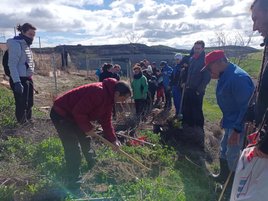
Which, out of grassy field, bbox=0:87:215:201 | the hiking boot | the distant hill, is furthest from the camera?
the distant hill

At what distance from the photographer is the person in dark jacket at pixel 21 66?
5.93 metres

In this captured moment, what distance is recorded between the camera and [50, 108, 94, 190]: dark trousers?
4508 millimetres

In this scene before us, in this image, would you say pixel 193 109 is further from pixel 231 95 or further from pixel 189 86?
pixel 231 95

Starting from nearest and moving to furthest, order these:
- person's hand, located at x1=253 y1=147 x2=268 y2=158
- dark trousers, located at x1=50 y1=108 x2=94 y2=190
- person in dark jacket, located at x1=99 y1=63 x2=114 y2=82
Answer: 1. person's hand, located at x1=253 y1=147 x2=268 y2=158
2. dark trousers, located at x1=50 y1=108 x2=94 y2=190
3. person in dark jacket, located at x1=99 y1=63 x2=114 y2=82

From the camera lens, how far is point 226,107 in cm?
457

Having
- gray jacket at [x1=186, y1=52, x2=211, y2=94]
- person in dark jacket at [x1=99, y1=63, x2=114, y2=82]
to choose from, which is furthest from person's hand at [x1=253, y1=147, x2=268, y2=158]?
person in dark jacket at [x1=99, y1=63, x2=114, y2=82]

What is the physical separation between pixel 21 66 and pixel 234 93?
11.2 ft

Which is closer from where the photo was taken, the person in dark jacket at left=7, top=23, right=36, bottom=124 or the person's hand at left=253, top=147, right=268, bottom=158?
the person's hand at left=253, top=147, right=268, bottom=158

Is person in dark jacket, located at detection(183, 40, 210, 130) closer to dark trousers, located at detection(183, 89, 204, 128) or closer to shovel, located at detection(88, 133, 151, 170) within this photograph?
dark trousers, located at detection(183, 89, 204, 128)

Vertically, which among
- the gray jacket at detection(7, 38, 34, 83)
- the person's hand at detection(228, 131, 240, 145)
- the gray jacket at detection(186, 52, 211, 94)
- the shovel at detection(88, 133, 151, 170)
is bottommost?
the shovel at detection(88, 133, 151, 170)

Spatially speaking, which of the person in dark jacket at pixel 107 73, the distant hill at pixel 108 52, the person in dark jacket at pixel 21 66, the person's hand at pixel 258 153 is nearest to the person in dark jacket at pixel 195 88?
the person in dark jacket at pixel 107 73

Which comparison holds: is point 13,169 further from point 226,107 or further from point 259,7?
point 259,7

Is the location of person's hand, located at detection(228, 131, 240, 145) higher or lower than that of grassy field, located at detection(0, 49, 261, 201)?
higher

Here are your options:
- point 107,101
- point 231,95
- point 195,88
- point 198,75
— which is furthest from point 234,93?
point 195,88
